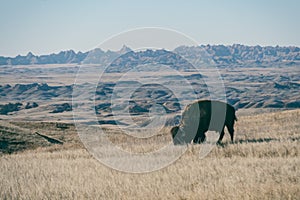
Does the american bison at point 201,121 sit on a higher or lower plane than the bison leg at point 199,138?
higher

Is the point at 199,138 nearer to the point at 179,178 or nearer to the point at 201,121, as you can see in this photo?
the point at 201,121

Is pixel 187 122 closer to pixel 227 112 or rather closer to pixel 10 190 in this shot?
pixel 227 112

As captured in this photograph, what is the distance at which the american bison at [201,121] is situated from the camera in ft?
58.5

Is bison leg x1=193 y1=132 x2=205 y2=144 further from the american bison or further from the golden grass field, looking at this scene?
the golden grass field

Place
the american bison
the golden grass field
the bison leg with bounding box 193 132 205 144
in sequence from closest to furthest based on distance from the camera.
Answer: the golden grass field → the american bison → the bison leg with bounding box 193 132 205 144

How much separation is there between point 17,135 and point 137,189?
63.3 ft

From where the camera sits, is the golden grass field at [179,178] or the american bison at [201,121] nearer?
the golden grass field at [179,178]

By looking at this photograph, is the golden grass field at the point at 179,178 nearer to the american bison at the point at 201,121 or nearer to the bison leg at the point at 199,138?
the american bison at the point at 201,121

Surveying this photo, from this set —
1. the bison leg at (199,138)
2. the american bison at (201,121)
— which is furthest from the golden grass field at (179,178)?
the bison leg at (199,138)

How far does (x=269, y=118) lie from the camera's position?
29375mm

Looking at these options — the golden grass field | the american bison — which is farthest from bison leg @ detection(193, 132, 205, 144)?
the golden grass field

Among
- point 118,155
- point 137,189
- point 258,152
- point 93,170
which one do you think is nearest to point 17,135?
point 118,155

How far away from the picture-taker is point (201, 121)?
60.1 feet

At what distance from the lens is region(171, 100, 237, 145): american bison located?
17.8 metres
